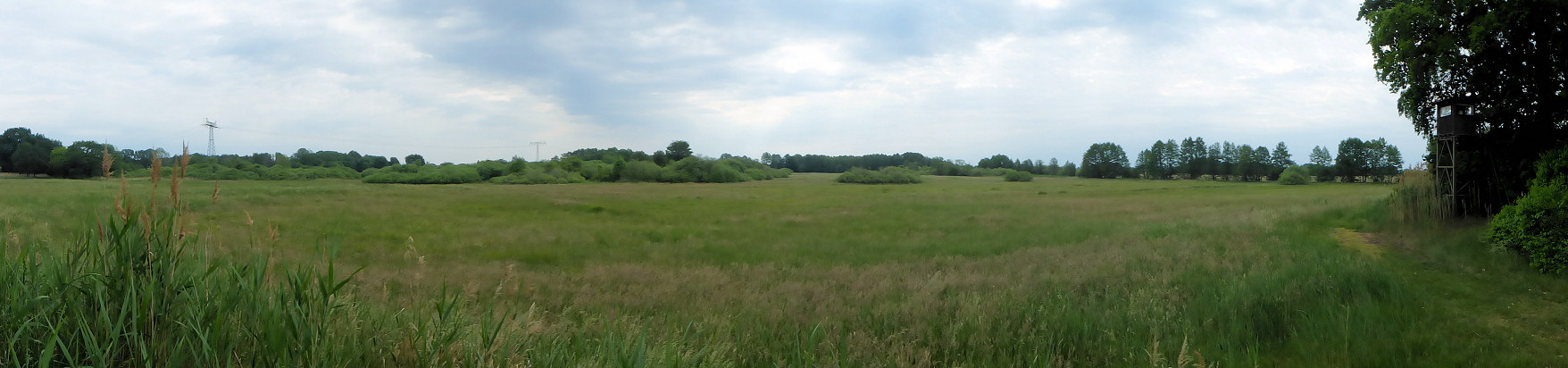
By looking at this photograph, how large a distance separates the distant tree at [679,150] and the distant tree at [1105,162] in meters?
79.4

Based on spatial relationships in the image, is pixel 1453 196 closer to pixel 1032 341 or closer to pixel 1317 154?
pixel 1032 341

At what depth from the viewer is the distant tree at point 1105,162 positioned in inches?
4574

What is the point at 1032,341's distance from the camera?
624 cm

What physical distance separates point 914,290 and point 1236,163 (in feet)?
386

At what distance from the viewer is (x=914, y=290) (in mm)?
9070

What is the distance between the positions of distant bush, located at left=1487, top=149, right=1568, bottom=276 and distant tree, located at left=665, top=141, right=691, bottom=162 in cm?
9601

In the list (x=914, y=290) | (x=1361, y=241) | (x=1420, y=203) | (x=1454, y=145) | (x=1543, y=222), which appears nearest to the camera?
(x=914, y=290)

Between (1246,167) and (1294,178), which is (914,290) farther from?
(1246,167)

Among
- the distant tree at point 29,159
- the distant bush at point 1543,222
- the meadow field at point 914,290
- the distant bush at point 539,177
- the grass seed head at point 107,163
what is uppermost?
the distant tree at point 29,159

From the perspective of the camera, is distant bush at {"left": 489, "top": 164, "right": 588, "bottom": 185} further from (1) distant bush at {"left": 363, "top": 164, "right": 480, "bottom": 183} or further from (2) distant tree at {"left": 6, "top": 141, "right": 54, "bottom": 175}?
(2) distant tree at {"left": 6, "top": 141, "right": 54, "bottom": 175}

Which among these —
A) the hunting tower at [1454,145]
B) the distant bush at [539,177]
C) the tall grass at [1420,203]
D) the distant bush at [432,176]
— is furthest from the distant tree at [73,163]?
the hunting tower at [1454,145]

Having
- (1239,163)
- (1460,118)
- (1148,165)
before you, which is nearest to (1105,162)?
(1148,165)

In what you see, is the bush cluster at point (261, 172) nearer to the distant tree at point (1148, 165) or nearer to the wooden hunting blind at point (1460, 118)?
the wooden hunting blind at point (1460, 118)

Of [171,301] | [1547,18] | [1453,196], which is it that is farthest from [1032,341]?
[1453,196]
